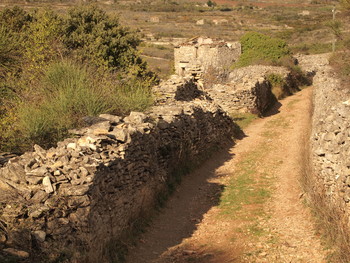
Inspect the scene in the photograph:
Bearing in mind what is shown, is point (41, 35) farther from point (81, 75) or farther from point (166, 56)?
point (166, 56)

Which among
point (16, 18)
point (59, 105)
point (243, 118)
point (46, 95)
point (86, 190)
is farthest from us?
point (16, 18)

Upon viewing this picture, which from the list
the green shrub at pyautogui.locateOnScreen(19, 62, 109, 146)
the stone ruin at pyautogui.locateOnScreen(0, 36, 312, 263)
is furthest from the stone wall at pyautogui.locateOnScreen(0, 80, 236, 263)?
the green shrub at pyautogui.locateOnScreen(19, 62, 109, 146)

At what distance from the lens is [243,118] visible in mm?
21719

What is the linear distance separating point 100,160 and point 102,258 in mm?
1626

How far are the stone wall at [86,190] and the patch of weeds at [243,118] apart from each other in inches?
359

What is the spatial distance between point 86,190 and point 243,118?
15007 mm

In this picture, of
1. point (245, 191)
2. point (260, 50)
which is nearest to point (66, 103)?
point (245, 191)

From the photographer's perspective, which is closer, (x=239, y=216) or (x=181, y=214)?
(x=239, y=216)

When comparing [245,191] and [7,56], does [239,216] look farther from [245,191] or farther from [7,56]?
[7,56]

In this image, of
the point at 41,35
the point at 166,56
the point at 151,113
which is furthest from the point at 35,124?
the point at 166,56

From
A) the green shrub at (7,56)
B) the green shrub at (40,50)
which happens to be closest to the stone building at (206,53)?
the green shrub at (40,50)

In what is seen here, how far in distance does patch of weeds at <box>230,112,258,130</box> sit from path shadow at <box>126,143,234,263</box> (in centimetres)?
599

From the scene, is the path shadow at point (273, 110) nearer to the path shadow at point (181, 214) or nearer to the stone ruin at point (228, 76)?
the stone ruin at point (228, 76)

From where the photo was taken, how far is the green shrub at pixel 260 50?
36.6 meters
